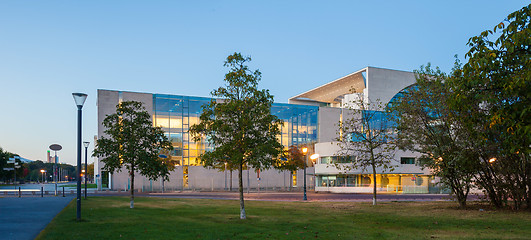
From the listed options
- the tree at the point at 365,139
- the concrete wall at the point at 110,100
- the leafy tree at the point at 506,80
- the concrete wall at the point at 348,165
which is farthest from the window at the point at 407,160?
the leafy tree at the point at 506,80

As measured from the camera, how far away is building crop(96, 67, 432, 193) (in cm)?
7031

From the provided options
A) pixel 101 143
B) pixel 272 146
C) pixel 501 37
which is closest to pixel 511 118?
pixel 501 37

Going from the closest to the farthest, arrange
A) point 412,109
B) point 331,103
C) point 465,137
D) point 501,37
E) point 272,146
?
1. point 501,37
2. point 272,146
3. point 465,137
4. point 412,109
5. point 331,103

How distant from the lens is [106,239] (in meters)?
14.1

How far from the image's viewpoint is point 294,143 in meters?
87.4

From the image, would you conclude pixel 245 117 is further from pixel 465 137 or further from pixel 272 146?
pixel 465 137

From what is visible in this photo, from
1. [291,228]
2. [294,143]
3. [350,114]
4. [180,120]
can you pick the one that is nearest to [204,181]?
[180,120]

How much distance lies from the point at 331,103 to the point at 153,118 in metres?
48.2

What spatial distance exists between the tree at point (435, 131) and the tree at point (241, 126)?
1169 centimetres

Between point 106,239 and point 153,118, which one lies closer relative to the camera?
point 106,239

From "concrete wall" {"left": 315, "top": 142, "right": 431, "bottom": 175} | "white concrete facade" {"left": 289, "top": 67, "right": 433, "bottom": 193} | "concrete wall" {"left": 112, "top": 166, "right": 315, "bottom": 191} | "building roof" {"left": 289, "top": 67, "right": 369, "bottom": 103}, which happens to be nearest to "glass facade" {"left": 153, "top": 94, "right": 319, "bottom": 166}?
"concrete wall" {"left": 112, "top": 166, "right": 315, "bottom": 191}

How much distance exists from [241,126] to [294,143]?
67.3m

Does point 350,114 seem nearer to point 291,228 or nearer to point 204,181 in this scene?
point 204,181

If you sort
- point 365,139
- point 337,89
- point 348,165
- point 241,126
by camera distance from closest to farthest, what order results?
point 241,126 → point 365,139 → point 348,165 → point 337,89
